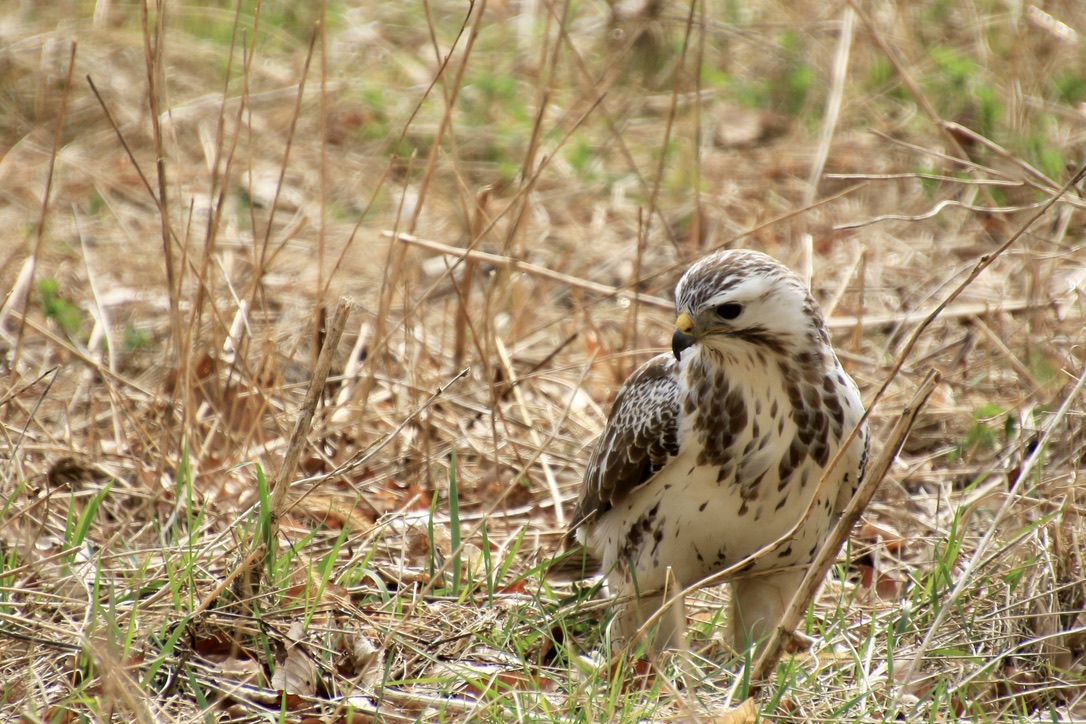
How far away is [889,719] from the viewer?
341cm

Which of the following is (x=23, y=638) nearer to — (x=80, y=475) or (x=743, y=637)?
(x=80, y=475)

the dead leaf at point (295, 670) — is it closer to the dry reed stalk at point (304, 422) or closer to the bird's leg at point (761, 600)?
the dry reed stalk at point (304, 422)

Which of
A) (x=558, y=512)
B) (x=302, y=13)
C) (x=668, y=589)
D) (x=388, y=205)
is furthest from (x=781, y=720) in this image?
(x=302, y=13)

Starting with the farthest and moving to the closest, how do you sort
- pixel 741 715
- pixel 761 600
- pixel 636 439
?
1. pixel 761 600
2. pixel 636 439
3. pixel 741 715

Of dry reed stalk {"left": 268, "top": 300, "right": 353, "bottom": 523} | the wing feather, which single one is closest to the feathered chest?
the wing feather

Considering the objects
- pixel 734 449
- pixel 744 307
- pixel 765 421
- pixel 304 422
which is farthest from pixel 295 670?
pixel 744 307

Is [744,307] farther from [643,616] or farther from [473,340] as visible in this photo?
[473,340]

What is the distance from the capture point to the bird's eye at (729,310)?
3.79m

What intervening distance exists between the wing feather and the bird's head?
0.34m

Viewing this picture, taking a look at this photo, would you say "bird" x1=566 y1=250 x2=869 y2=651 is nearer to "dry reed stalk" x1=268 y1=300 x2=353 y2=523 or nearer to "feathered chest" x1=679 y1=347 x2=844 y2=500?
"feathered chest" x1=679 y1=347 x2=844 y2=500

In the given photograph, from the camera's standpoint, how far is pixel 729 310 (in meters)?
3.80

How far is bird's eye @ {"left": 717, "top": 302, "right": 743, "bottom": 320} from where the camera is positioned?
12.4ft

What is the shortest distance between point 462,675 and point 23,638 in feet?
4.18

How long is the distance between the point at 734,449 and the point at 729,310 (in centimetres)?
45
